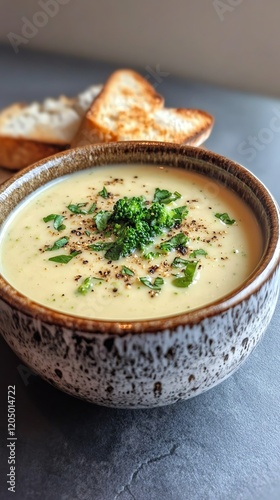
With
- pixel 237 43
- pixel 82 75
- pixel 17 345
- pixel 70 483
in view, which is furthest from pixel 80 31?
pixel 70 483

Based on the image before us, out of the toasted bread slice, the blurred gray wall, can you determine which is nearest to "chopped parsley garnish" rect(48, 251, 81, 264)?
the toasted bread slice

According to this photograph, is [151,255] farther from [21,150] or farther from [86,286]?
[21,150]

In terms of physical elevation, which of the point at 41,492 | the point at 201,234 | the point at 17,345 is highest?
the point at 201,234

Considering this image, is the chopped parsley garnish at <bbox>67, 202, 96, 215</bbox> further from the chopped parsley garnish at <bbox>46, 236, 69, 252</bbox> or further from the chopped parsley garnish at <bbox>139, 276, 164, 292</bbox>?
the chopped parsley garnish at <bbox>139, 276, 164, 292</bbox>

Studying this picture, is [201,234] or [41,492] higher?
[201,234]

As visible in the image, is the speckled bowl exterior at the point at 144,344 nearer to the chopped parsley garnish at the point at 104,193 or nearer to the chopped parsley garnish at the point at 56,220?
the chopped parsley garnish at the point at 56,220

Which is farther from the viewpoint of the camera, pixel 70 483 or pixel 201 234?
pixel 201 234

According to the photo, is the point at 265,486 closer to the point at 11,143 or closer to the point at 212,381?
the point at 212,381
